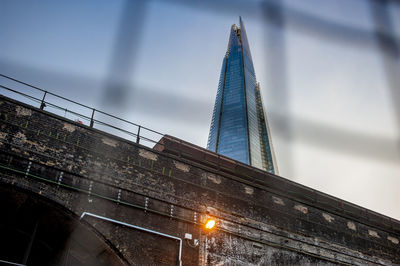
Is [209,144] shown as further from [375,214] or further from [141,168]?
[141,168]

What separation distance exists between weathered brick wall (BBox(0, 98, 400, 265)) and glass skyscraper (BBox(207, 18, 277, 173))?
6372cm

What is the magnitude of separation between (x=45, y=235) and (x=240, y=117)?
261 feet

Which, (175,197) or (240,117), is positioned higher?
(240,117)

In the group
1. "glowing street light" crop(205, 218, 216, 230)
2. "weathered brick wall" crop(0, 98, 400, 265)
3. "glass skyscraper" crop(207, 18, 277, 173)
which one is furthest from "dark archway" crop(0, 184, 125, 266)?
"glass skyscraper" crop(207, 18, 277, 173)

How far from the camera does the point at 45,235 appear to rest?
10297 millimetres

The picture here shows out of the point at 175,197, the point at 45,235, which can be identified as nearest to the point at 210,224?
the point at 175,197

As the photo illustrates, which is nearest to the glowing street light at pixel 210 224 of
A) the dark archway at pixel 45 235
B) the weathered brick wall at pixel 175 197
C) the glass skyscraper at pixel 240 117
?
the weathered brick wall at pixel 175 197

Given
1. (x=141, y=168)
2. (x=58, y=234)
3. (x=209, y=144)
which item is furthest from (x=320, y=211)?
(x=209, y=144)

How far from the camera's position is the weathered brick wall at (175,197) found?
10000 millimetres

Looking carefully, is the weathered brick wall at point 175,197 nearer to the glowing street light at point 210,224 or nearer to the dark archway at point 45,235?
the dark archway at point 45,235

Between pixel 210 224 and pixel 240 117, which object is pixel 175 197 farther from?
pixel 240 117

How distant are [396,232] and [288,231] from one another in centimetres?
754

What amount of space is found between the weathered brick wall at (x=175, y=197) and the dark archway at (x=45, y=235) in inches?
11.2

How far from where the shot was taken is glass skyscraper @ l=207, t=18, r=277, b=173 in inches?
3248
